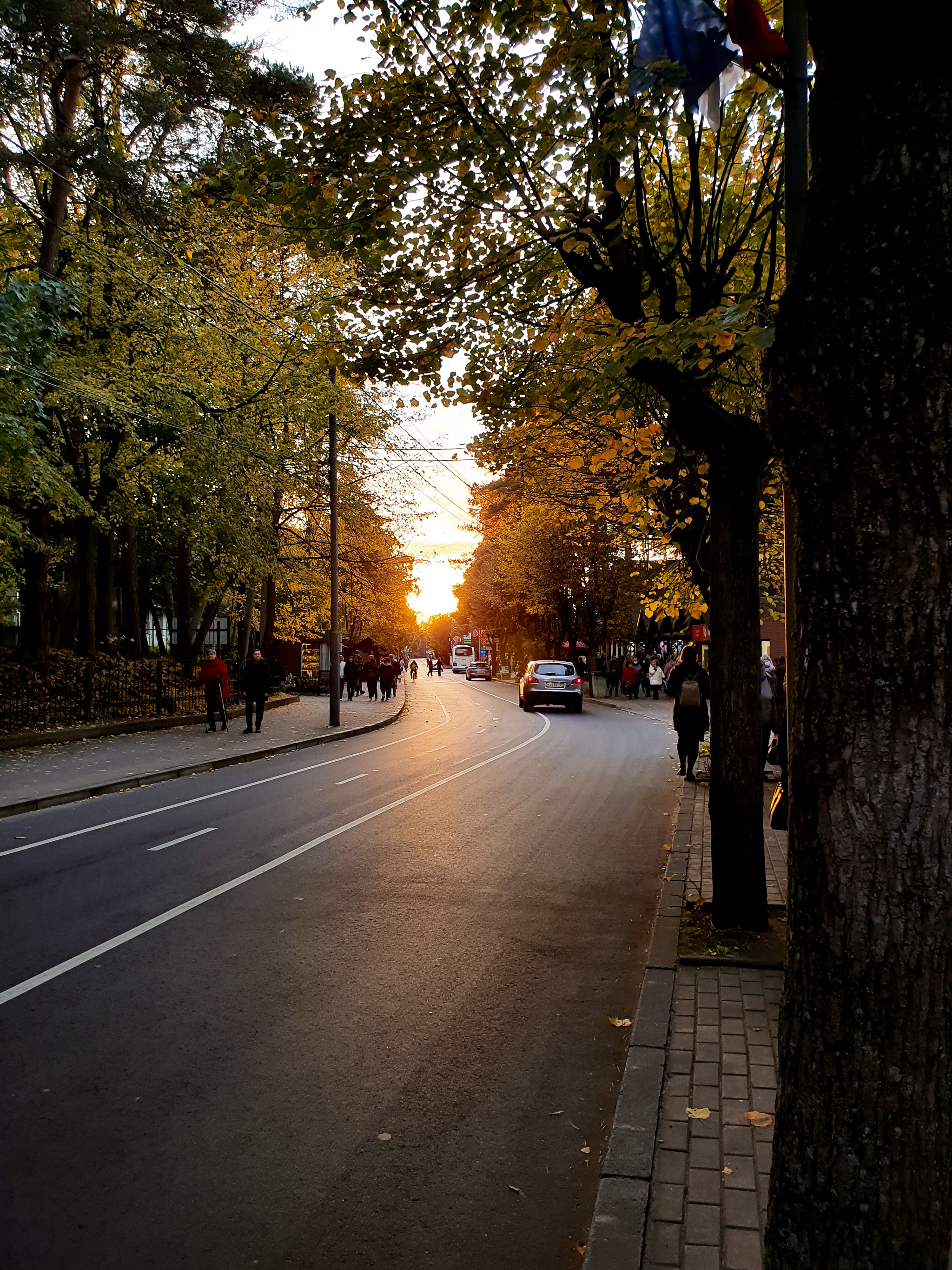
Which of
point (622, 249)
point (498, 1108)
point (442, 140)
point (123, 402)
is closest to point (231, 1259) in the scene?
point (498, 1108)

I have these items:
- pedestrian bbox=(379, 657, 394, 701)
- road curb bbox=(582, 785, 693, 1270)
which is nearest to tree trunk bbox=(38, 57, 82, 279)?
road curb bbox=(582, 785, 693, 1270)

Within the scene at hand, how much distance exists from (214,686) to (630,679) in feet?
80.7

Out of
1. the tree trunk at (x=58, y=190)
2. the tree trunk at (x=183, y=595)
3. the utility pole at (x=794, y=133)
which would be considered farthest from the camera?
the tree trunk at (x=183, y=595)

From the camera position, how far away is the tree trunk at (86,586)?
917 inches

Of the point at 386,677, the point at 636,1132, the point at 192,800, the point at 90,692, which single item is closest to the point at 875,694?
the point at 636,1132

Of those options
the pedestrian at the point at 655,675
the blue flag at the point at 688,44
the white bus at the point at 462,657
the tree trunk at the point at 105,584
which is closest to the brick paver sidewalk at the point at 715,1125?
the blue flag at the point at 688,44

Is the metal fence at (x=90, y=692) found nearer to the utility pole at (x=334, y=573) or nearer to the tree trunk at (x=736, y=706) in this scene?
the utility pole at (x=334, y=573)

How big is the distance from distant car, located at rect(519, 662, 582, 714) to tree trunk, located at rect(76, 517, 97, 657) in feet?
51.1

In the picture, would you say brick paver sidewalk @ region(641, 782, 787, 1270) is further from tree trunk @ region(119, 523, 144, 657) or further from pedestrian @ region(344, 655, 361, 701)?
pedestrian @ region(344, 655, 361, 701)

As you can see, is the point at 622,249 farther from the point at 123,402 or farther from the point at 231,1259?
the point at 123,402

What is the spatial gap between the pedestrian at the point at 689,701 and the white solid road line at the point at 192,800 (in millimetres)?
5868

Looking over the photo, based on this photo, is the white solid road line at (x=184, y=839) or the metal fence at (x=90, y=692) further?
the metal fence at (x=90, y=692)

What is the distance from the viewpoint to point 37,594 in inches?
867

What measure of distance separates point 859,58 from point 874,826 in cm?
179
